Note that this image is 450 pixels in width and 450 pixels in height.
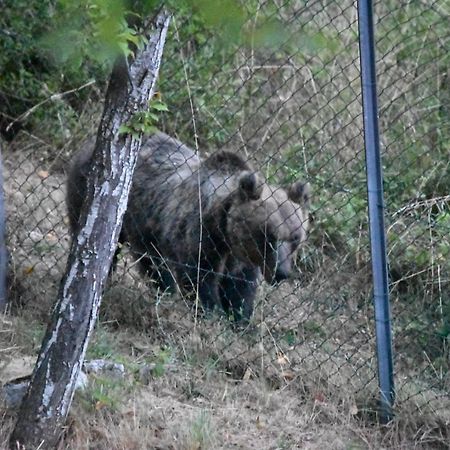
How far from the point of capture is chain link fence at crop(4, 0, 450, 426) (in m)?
5.47

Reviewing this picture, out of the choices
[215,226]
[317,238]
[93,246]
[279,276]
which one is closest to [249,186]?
[215,226]

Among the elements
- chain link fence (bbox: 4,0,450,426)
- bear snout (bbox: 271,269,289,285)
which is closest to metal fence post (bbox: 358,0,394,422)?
chain link fence (bbox: 4,0,450,426)

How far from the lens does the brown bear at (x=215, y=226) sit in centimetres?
654

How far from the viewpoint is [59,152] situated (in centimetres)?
831

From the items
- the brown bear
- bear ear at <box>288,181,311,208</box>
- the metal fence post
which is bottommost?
the brown bear

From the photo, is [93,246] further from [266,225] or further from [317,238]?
[317,238]

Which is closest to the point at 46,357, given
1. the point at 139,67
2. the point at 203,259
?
the point at 139,67

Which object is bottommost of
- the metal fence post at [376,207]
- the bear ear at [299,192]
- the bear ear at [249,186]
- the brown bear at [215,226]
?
the brown bear at [215,226]

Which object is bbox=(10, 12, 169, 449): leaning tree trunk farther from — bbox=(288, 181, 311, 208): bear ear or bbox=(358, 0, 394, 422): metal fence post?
bbox=(288, 181, 311, 208): bear ear

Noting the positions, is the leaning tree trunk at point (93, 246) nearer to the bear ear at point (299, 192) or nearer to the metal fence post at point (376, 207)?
the metal fence post at point (376, 207)

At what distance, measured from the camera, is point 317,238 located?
742 centimetres

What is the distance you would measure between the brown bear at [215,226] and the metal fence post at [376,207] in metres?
1.48

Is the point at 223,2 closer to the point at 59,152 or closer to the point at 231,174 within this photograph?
the point at 231,174

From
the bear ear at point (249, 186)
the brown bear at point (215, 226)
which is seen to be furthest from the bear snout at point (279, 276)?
the bear ear at point (249, 186)
